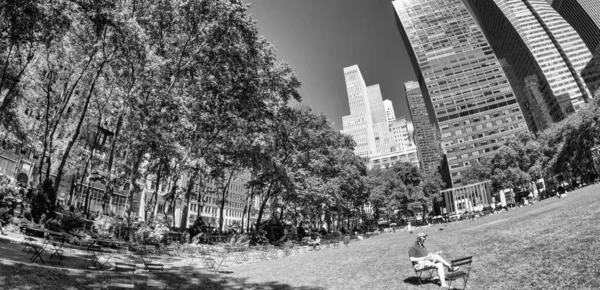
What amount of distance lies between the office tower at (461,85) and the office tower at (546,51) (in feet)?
82.4

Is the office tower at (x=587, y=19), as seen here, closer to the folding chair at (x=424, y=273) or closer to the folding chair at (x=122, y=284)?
the folding chair at (x=424, y=273)

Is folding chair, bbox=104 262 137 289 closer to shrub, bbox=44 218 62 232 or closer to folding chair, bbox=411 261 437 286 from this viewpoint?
shrub, bbox=44 218 62 232

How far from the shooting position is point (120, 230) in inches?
682

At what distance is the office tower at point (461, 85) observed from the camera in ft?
442

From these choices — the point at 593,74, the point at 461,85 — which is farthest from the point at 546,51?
the point at 461,85

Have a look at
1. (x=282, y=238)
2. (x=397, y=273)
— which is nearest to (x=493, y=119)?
(x=282, y=238)

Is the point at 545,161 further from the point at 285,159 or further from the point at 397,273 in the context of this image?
the point at 397,273

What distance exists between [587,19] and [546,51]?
122 ft

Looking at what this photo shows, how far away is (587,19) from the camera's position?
174500 millimetres

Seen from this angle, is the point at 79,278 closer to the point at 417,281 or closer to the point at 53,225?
the point at 53,225

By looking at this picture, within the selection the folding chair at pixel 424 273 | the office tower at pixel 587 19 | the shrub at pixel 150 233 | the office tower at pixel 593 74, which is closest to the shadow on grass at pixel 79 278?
the folding chair at pixel 424 273

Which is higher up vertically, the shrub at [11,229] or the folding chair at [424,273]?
the shrub at [11,229]

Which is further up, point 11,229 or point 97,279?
point 11,229

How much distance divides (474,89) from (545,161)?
10564cm
